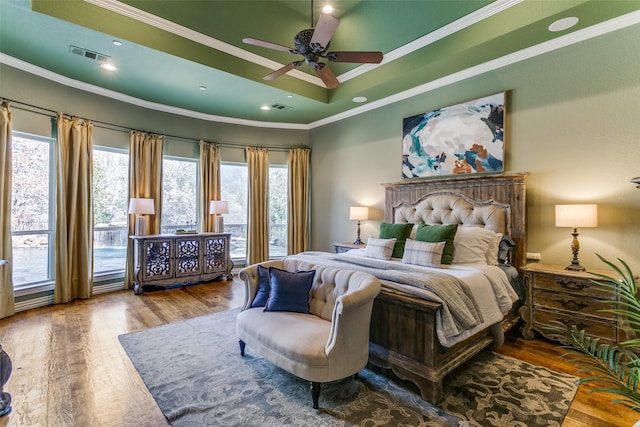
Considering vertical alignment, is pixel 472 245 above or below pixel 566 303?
above

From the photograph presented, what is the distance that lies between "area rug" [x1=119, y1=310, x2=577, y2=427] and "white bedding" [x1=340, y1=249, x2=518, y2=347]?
1.40 ft

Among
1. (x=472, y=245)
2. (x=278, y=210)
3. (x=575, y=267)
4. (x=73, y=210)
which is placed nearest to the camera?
(x=575, y=267)

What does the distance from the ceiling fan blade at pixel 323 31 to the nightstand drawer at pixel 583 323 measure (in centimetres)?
324

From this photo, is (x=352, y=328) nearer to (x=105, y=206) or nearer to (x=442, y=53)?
(x=442, y=53)

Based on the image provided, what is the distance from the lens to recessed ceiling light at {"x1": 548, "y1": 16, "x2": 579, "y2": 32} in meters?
3.01

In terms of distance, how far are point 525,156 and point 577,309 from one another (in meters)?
1.77

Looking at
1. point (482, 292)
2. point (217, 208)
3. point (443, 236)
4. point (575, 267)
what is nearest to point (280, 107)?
point (217, 208)

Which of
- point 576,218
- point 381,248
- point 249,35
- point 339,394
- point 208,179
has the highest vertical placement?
point 249,35

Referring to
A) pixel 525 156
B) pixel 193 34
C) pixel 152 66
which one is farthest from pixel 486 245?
pixel 152 66

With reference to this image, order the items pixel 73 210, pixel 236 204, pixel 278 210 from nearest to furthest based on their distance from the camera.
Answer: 1. pixel 73 210
2. pixel 236 204
3. pixel 278 210

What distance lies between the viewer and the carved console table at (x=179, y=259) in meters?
4.93

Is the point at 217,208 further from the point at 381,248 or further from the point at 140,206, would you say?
the point at 381,248

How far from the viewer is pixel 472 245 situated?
3457 mm

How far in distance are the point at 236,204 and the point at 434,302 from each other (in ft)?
16.8
